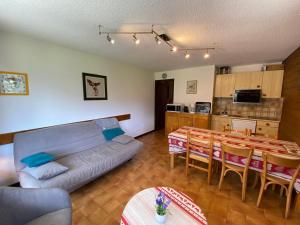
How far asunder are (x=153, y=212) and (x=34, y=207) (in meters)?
1.04

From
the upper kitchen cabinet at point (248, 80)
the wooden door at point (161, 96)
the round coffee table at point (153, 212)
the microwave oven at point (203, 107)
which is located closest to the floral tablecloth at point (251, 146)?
the round coffee table at point (153, 212)

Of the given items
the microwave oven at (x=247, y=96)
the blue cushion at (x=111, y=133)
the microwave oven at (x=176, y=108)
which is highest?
the microwave oven at (x=247, y=96)

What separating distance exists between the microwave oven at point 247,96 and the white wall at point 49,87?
3141mm

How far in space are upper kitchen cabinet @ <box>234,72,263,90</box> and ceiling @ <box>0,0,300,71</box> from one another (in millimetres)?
1059

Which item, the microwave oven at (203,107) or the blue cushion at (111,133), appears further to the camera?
the microwave oven at (203,107)

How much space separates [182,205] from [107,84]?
296 cm

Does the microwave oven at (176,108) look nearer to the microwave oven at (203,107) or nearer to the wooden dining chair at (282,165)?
the microwave oven at (203,107)

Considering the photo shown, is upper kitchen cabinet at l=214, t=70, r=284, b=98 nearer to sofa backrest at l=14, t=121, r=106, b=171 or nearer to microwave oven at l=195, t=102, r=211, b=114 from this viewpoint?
microwave oven at l=195, t=102, r=211, b=114

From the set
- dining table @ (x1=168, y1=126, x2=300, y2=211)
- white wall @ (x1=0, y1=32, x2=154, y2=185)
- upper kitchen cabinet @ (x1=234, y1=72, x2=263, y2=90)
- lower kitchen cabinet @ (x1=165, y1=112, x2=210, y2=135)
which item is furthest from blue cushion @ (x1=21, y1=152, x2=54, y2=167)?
upper kitchen cabinet @ (x1=234, y1=72, x2=263, y2=90)

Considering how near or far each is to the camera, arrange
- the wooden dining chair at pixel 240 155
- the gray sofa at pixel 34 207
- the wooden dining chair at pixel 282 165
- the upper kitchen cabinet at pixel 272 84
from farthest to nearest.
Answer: the upper kitchen cabinet at pixel 272 84, the wooden dining chair at pixel 240 155, the wooden dining chair at pixel 282 165, the gray sofa at pixel 34 207

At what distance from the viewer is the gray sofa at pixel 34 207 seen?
108 cm

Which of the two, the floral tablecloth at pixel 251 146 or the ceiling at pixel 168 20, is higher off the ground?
the ceiling at pixel 168 20

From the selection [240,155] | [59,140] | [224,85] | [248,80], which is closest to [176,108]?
[224,85]

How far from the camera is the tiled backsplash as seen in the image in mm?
3473
